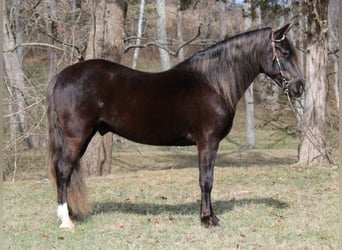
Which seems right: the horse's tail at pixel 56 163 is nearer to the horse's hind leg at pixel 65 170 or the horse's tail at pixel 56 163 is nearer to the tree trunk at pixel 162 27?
the horse's hind leg at pixel 65 170

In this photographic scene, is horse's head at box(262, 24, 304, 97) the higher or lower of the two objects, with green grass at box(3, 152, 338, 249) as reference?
higher

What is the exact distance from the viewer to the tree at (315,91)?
11.4 meters

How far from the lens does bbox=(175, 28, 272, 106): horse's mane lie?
5.81m

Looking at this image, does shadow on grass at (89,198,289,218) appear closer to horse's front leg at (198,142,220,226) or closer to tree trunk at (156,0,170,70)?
horse's front leg at (198,142,220,226)

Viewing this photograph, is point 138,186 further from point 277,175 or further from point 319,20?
point 319,20

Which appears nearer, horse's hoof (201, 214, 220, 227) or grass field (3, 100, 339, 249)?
grass field (3, 100, 339, 249)

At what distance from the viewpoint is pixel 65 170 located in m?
5.82

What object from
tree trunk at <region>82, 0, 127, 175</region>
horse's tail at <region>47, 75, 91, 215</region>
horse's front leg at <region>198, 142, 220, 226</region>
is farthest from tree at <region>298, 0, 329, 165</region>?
horse's tail at <region>47, 75, 91, 215</region>

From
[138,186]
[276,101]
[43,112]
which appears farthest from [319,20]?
[43,112]

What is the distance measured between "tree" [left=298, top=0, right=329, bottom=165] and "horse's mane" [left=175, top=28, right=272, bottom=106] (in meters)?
5.94

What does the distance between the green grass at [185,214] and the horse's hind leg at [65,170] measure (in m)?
0.18

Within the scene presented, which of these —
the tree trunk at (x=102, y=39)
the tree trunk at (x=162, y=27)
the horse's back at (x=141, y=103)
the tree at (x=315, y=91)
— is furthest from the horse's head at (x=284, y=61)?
the tree trunk at (x=162, y=27)

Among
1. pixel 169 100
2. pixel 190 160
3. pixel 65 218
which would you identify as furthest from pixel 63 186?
pixel 190 160

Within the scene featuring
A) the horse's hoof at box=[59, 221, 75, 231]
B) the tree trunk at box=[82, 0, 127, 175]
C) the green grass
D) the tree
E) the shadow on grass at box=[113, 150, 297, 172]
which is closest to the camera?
the green grass
